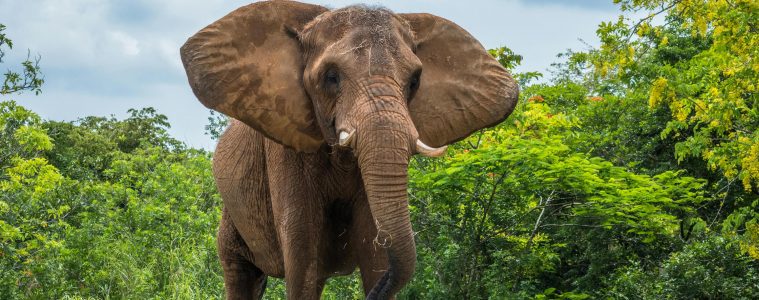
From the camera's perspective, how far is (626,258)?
14.5m

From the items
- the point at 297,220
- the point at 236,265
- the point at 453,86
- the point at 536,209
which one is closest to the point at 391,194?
the point at 297,220

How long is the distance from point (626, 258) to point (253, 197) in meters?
8.59

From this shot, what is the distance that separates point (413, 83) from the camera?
579cm

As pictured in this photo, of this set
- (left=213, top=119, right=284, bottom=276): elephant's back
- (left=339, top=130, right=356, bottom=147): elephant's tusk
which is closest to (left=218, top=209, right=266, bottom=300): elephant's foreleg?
(left=213, top=119, right=284, bottom=276): elephant's back

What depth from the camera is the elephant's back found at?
688cm

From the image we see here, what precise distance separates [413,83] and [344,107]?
17.6 inches

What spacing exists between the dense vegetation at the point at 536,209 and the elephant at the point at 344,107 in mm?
4716

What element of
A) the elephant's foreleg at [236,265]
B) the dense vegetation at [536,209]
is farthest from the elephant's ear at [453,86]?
the dense vegetation at [536,209]

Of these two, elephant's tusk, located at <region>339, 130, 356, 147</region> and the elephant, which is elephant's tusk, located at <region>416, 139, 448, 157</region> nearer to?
the elephant

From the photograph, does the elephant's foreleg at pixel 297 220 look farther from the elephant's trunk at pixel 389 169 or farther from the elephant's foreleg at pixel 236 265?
the elephant's foreleg at pixel 236 265

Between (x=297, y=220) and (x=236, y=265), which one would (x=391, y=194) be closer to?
(x=297, y=220)

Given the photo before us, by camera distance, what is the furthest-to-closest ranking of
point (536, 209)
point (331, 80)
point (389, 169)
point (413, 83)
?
1. point (536, 209)
2. point (413, 83)
3. point (331, 80)
4. point (389, 169)

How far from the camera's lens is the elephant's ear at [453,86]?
611 cm

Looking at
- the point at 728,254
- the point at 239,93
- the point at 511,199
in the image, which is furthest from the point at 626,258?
the point at 239,93
